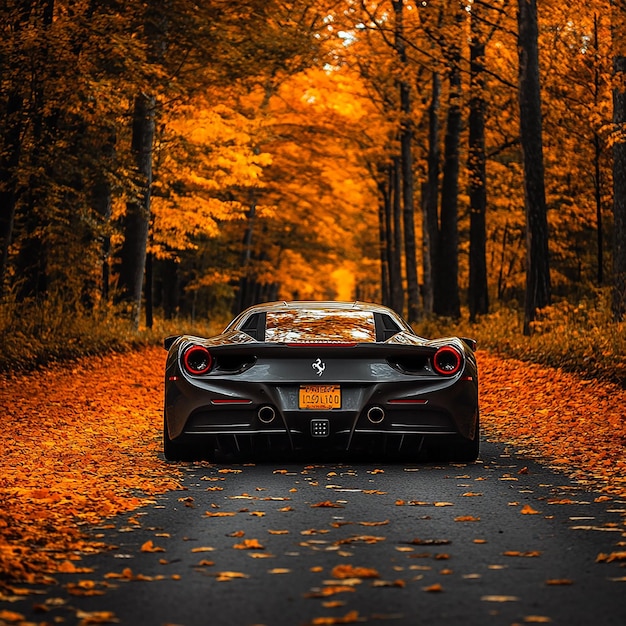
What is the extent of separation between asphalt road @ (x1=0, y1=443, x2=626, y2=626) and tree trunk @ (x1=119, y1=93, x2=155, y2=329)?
738 inches

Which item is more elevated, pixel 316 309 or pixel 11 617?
pixel 316 309

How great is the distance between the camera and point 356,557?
18.7 feet

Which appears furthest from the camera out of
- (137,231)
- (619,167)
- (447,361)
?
(137,231)

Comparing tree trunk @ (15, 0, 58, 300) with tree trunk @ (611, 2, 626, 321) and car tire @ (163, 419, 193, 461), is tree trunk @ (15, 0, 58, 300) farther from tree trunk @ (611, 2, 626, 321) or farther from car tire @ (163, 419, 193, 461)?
car tire @ (163, 419, 193, 461)

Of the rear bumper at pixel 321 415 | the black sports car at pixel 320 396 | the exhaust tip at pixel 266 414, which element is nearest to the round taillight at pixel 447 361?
the black sports car at pixel 320 396

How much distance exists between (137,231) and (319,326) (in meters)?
18.4

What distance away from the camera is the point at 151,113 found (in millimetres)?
24984

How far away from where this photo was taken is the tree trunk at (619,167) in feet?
62.5

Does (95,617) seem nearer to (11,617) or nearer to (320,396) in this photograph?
(11,617)

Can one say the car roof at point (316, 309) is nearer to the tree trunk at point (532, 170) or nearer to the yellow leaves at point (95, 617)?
the yellow leaves at point (95, 617)

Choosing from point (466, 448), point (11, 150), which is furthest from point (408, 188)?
point (466, 448)

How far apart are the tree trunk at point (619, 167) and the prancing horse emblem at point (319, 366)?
11.6 metres

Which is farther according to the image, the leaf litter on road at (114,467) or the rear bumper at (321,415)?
the rear bumper at (321,415)

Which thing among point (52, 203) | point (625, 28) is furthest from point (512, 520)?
point (52, 203)
